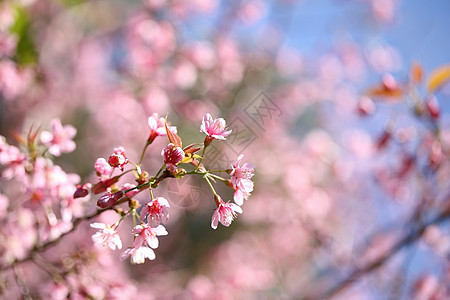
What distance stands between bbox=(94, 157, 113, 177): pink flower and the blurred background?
1.19 ft

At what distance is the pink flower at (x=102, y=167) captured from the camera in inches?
26.1

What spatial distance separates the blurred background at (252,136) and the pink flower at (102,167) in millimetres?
362

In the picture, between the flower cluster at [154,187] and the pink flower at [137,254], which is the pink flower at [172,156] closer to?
the flower cluster at [154,187]

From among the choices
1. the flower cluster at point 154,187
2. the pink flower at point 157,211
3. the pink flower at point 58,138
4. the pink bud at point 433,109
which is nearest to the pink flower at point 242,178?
the flower cluster at point 154,187

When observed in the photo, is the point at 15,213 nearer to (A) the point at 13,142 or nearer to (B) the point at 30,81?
(B) the point at 30,81

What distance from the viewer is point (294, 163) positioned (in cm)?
253

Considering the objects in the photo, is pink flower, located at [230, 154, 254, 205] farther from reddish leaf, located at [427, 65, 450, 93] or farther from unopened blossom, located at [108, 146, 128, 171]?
reddish leaf, located at [427, 65, 450, 93]

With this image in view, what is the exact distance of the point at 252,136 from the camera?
1.59 m

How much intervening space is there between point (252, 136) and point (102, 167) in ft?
3.23

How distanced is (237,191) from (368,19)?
2293mm

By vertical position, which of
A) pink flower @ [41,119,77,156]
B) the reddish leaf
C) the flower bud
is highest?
pink flower @ [41,119,77,156]

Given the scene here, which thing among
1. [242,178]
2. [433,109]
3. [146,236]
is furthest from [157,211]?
[433,109]

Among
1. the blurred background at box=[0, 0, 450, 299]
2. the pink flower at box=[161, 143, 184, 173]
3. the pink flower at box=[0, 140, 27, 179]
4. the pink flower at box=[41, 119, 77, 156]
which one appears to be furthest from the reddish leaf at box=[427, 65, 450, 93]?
the pink flower at box=[0, 140, 27, 179]

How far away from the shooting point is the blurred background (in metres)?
1.35
